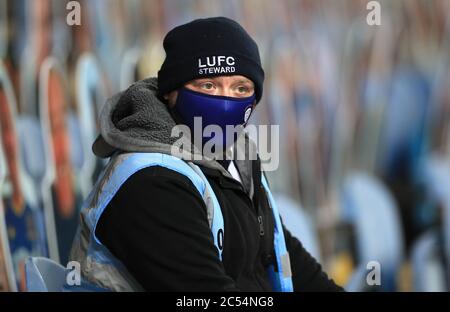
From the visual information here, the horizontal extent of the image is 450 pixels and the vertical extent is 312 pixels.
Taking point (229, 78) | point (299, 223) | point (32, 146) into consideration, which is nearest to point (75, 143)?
point (32, 146)

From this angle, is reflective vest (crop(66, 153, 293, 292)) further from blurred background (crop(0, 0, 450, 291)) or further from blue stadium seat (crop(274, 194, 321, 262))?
blue stadium seat (crop(274, 194, 321, 262))

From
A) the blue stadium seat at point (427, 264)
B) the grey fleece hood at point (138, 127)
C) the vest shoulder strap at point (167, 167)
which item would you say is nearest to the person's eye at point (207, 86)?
the grey fleece hood at point (138, 127)

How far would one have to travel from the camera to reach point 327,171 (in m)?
4.06

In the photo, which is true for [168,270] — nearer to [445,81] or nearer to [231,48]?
[231,48]

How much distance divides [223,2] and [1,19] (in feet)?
3.60

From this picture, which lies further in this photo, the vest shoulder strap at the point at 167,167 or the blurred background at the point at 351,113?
the blurred background at the point at 351,113

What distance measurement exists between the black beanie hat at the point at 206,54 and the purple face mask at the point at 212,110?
52 millimetres

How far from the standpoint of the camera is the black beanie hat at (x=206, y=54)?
2.17 metres

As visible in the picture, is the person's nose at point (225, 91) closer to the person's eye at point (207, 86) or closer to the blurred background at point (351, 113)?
the person's eye at point (207, 86)

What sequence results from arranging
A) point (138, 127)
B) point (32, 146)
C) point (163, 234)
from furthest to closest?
point (32, 146) → point (138, 127) → point (163, 234)

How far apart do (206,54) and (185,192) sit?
0.45m

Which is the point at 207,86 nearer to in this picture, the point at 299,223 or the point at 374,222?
the point at 299,223

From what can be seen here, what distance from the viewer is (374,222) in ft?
13.5

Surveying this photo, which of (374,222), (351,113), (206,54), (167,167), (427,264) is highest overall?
(206,54)
